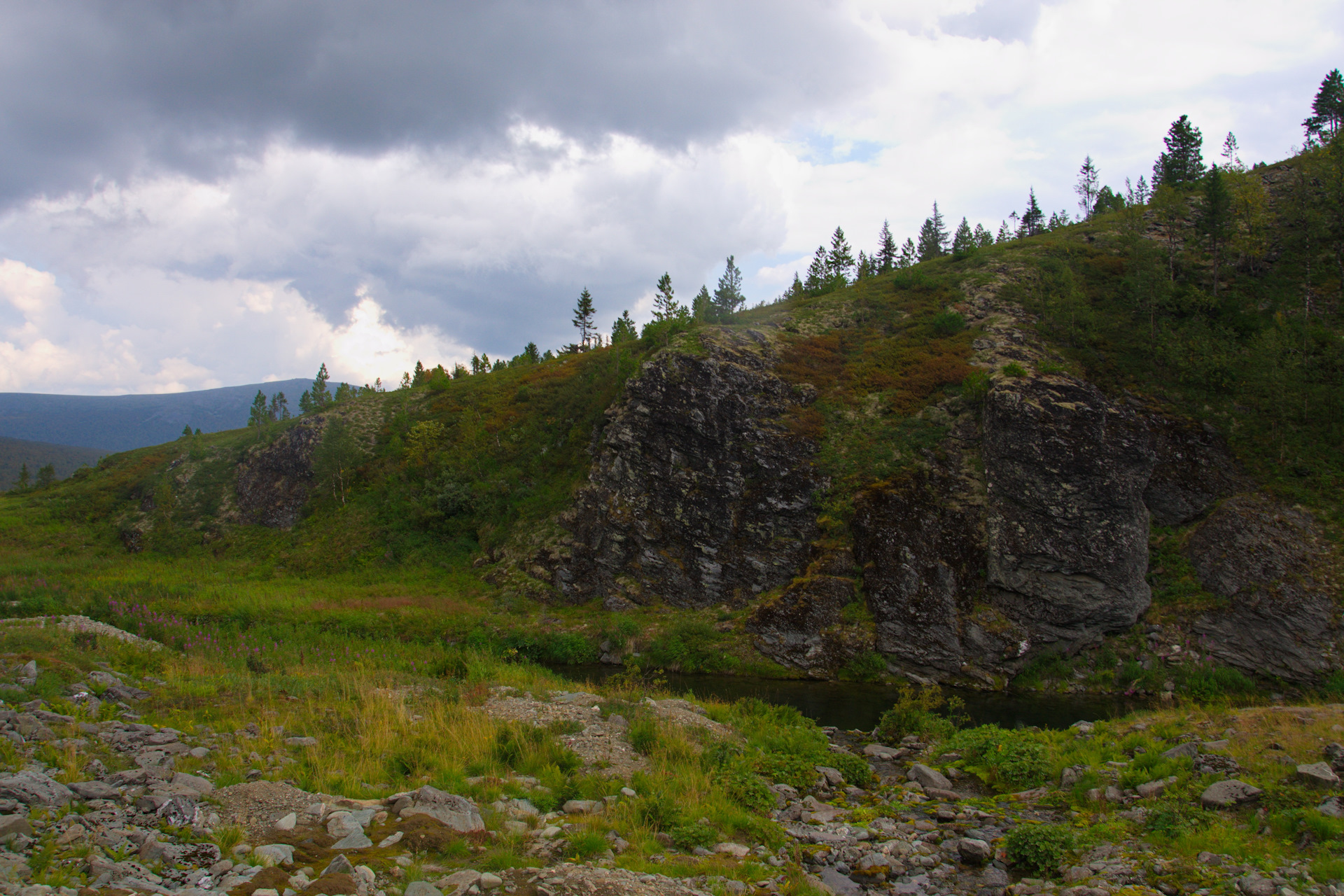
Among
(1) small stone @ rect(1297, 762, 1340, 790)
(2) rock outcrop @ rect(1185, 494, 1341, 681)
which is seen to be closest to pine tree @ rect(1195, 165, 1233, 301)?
(2) rock outcrop @ rect(1185, 494, 1341, 681)

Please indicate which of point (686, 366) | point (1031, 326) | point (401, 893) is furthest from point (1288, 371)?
point (401, 893)

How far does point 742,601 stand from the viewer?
32500 millimetres

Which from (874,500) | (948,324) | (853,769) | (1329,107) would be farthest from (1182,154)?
(853,769)

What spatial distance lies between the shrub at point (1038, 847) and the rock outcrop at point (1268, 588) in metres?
22.4

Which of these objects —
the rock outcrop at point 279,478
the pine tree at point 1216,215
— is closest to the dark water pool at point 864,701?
the rock outcrop at point 279,478

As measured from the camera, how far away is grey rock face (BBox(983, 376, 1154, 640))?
27406 millimetres

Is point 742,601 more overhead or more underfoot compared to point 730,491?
more underfoot

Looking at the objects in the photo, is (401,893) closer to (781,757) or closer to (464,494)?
(781,757)

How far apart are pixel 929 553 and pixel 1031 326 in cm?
2175

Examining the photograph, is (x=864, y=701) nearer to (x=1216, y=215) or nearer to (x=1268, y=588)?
(x=1268, y=588)

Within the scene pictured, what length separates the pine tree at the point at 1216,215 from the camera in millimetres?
43469

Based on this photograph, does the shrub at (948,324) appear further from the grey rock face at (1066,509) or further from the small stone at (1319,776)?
the small stone at (1319,776)

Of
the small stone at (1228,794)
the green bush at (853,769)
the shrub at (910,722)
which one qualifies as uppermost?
the small stone at (1228,794)

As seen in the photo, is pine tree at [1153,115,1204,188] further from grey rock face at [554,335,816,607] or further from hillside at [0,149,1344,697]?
grey rock face at [554,335,816,607]
